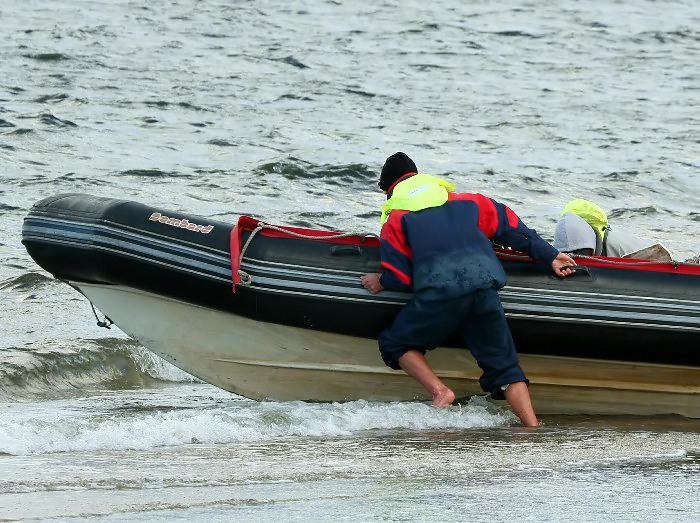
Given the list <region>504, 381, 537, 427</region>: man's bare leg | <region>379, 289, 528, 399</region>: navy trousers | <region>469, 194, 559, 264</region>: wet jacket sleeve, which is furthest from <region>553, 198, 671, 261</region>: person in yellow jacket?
<region>504, 381, 537, 427</region>: man's bare leg

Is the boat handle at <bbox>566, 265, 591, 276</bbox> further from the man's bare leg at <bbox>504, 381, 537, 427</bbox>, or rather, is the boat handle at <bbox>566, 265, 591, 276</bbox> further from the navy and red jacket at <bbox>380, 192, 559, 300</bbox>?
the man's bare leg at <bbox>504, 381, 537, 427</bbox>

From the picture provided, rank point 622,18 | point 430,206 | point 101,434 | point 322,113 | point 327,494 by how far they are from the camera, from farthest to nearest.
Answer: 1. point 622,18
2. point 322,113
3. point 430,206
4. point 101,434
5. point 327,494

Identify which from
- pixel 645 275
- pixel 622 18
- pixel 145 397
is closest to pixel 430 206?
pixel 645 275

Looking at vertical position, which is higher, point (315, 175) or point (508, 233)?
point (508, 233)

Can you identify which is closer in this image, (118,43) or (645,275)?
(645,275)

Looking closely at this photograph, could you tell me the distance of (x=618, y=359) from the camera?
598 cm

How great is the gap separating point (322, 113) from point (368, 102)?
921 millimetres

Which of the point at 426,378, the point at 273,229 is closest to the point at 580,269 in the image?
the point at 426,378

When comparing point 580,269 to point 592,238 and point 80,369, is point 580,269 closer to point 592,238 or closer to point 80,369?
point 592,238

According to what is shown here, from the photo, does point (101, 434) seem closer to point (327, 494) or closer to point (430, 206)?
point (327, 494)

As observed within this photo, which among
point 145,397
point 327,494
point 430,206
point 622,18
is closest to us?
point 327,494

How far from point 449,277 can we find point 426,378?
48 centimetres

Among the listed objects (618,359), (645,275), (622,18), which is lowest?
(622,18)

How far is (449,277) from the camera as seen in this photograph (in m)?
5.57
